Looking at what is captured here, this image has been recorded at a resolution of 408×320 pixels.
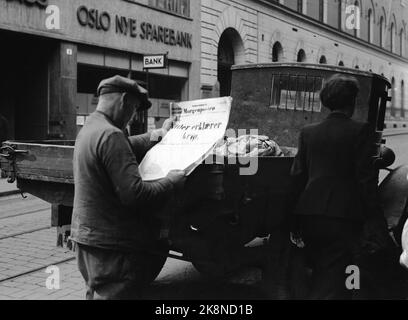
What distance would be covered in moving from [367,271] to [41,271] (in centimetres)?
326

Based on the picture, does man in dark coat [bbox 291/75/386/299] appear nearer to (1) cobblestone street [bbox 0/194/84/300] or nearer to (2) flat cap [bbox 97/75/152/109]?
(2) flat cap [bbox 97/75/152/109]

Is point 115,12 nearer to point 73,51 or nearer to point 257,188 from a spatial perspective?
point 73,51

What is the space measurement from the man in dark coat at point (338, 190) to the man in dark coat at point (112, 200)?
104cm

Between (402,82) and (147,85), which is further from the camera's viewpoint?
(402,82)

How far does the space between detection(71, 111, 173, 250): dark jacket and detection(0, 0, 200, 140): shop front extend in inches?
499

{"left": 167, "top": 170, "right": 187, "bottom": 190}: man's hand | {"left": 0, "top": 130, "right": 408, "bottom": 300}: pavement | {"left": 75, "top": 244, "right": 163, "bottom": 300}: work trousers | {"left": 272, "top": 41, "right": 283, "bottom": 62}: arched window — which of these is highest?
{"left": 272, "top": 41, "right": 283, "bottom": 62}: arched window

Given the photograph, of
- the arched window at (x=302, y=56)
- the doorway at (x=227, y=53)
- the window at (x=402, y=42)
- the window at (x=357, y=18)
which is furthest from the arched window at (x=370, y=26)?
the doorway at (x=227, y=53)

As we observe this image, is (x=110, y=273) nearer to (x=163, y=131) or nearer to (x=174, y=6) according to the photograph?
(x=163, y=131)

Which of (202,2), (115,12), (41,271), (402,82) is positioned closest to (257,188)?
(41,271)

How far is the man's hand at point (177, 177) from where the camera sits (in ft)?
10.7

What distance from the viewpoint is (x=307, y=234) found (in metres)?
3.75

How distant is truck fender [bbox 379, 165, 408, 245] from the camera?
4484 mm

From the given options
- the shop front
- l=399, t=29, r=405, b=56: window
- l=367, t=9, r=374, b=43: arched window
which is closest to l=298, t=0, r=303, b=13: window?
l=367, t=9, r=374, b=43: arched window

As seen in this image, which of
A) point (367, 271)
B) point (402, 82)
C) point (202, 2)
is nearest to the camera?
point (367, 271)
